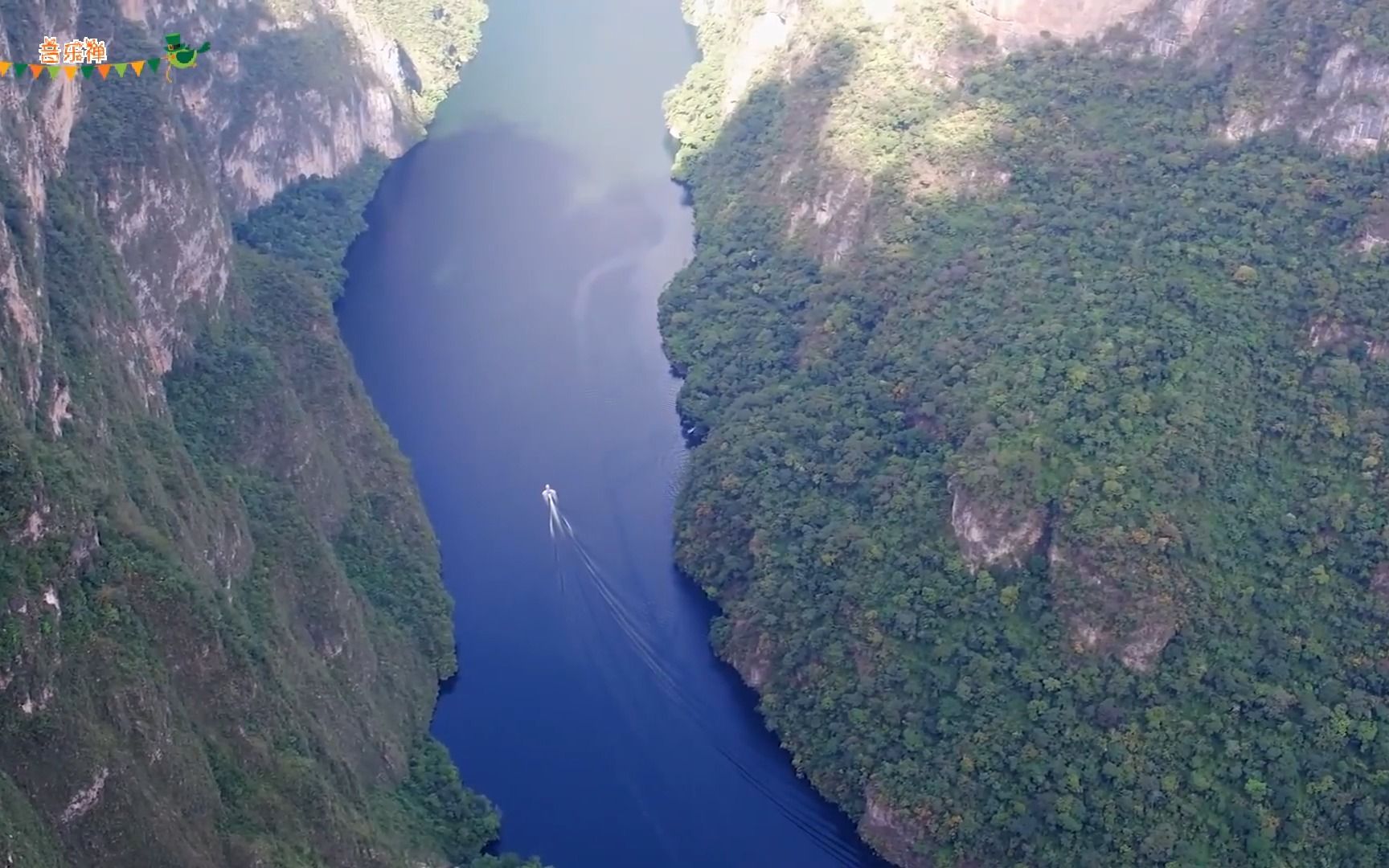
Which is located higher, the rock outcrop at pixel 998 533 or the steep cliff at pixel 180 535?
the rock outcrop at pixel 998 533

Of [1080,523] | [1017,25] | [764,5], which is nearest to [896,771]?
[1080,523]

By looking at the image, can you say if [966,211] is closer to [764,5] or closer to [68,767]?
[764,5]

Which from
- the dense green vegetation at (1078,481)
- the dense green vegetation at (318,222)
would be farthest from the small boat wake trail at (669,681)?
the dense green vegetation at (318,222)

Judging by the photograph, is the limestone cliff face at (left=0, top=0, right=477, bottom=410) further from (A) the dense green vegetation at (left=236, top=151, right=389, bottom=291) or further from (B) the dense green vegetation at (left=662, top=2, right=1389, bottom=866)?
(B) the dense green vegetation at (left=662, top=2, right=1389, bottom=866)

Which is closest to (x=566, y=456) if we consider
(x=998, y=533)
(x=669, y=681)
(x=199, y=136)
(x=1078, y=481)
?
(x=669, y=681)

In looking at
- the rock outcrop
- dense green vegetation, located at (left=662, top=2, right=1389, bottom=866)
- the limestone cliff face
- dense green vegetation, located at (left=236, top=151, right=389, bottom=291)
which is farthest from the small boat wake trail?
dense green vegetation, located at (left=236, top=151, right=389, bottom=291)

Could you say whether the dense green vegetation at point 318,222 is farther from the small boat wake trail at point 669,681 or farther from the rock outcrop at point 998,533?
the rock outcrop at point 998,533

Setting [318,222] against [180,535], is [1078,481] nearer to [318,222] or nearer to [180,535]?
[180,535]
